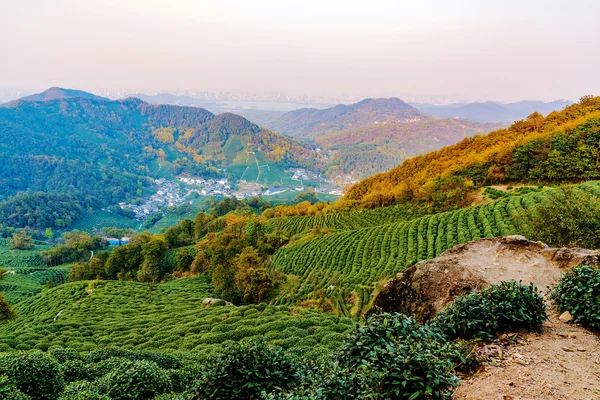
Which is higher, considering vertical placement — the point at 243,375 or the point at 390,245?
the point at 243,375

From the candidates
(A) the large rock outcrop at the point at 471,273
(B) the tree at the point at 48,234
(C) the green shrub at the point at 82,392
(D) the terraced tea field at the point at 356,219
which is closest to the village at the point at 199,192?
(B) the tree at the point at 48,234

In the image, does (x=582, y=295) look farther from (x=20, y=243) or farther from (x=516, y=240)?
(x=20, y=243)

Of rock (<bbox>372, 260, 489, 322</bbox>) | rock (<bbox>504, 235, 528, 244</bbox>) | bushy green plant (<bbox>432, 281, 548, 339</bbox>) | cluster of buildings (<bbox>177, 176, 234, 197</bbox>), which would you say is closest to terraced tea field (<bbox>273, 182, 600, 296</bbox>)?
rock (<bbox>504, 235, 528, 244</bbox>)

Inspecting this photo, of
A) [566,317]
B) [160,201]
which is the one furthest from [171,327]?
[160,201]

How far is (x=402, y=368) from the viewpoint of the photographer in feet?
11.6

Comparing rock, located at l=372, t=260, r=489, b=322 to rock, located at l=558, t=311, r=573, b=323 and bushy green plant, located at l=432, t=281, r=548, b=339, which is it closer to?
rock, located at l=558, t=311, r=573, b=323

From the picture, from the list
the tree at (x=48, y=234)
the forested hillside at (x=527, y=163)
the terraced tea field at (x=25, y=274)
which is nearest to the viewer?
the forested hillside at (x=527, y=163)

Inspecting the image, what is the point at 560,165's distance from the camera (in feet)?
119

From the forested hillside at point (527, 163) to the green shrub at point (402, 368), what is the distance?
125ft

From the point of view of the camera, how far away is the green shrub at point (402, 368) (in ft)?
11.3

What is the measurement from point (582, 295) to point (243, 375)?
22.2ft

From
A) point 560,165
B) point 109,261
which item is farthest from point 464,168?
point 109,261

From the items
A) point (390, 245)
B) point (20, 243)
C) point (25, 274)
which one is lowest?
point (20, 243)

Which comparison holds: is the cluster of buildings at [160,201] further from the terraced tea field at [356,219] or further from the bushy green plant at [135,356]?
the bushy green plant at [135,356]
